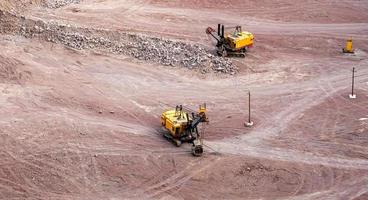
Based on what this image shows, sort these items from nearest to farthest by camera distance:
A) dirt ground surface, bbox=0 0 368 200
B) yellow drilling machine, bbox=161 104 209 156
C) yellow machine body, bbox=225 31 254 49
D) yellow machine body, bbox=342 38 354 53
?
dirt ground surface, bbox=0 0 368 200, yellow drilling machine, bbox=161 104 209 156, yellow machine body, bbox=225 31 254 49, yellow machine body, bbox=342 38 354 53

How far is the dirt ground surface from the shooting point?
2305 centimetres

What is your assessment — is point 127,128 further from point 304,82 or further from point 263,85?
point 304,82

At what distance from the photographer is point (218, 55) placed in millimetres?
34250

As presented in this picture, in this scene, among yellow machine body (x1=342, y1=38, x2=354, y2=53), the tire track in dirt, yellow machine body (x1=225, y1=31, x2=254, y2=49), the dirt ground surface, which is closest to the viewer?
the tire track in dirt

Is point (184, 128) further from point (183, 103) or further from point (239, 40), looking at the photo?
point (239, 40)

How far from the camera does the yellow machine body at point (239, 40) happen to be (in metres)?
33.9

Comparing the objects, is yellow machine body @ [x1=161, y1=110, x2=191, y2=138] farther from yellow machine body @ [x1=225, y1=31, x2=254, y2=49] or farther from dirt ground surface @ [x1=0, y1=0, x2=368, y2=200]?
yellow machine body @ [x1=225, y1=31, x2=254, y2=49]

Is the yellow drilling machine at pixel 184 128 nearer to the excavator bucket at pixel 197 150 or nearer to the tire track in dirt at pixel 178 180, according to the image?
the excavator bucket at pixel 197 150

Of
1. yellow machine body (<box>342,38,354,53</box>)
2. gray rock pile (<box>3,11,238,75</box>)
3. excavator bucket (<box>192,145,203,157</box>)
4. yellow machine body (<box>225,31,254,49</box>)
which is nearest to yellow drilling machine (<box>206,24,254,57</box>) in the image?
yellow machine body (<box>225,31,254,49</box>)

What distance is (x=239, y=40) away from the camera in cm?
3391

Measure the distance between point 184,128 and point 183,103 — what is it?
4.17 metres

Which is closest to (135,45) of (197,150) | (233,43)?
(233,43)

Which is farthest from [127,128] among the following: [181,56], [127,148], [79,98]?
[181,56]

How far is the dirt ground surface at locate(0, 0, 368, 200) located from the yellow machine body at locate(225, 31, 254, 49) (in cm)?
80
